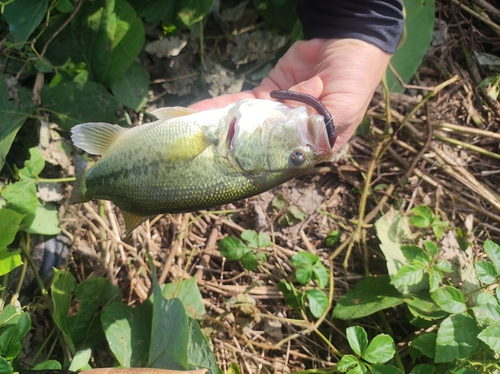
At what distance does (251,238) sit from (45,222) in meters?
1.34

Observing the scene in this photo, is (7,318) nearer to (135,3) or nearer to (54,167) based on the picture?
(54,167)

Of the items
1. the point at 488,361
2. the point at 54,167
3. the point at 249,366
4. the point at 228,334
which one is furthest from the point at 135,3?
the point at 488,361

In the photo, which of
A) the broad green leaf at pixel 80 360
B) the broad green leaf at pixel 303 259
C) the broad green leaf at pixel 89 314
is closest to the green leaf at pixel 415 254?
the broad green leaf at pixel 303 259

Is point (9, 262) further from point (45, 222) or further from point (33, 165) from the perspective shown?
point (33, 165)

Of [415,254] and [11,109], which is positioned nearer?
[415,254]

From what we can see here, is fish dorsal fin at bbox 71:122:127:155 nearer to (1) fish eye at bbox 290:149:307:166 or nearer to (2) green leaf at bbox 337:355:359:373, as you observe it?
(1) fish eye at bbox 290:149:307:166

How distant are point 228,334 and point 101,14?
226 cm

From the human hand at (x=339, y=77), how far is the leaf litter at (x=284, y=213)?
2.45 feet

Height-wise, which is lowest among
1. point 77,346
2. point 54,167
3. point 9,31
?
point 77,346

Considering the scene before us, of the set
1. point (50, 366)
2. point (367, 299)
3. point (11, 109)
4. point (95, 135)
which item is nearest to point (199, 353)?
point (50, 366)

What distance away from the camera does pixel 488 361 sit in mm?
2404

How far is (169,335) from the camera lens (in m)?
2.46

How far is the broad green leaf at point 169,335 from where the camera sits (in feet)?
7.89

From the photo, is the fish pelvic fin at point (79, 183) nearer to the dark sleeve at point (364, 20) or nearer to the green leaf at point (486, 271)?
the dark sleeve at point (364, 20)
